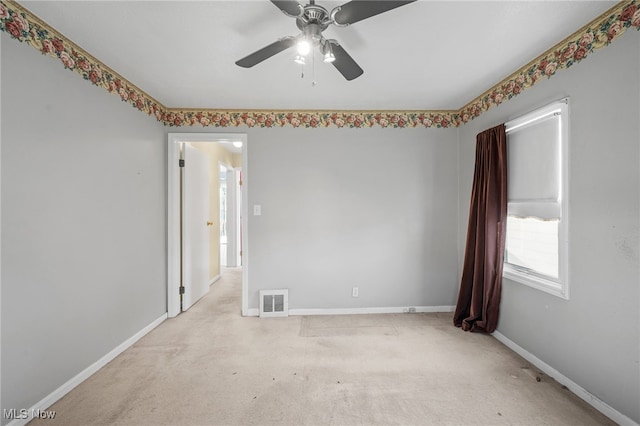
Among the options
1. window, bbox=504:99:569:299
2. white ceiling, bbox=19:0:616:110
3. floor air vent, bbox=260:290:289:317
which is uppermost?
white ceiling, bbox=19:0:616:110

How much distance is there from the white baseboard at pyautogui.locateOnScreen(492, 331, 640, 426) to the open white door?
11.4 ft

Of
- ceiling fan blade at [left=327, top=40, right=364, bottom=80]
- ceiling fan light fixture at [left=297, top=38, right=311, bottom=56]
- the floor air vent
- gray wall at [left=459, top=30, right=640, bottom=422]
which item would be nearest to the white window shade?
gray wall at [left=459, top=30, right=640, bottom=422]

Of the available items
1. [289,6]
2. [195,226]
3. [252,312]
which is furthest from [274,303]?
[289,6]

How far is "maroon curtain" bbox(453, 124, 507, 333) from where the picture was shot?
242 cm

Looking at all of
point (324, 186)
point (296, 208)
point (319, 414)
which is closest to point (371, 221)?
point (324, 186)

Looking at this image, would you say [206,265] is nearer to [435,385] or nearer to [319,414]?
[319,414]

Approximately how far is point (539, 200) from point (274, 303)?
2740 mm

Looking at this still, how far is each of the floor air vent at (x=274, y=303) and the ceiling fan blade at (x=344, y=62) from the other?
7.78ft

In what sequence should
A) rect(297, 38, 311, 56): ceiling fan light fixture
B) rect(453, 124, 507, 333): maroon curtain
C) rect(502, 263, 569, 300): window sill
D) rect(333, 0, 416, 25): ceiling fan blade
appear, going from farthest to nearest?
rect(453, 124, 507, 333): maroon curtain
rect(502, 263, 569, 300): window sill
rect(297, 38, 311, 56): ceiling fan light fixture
rect(333, 0, 416, 25): ceiling fan blade

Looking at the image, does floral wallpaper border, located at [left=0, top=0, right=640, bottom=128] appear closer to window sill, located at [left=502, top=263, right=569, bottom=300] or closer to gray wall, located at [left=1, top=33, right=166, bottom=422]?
gray wall, located at [left=1, top=33, right=166, bottom=422]

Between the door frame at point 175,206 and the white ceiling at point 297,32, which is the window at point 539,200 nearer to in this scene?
the white ceiling at point 297,32

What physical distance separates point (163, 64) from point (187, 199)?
1.55 meters

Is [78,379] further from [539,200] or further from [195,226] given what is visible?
[539,200]

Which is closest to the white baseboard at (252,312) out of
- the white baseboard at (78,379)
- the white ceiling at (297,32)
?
the white baseboard at (78,379)
